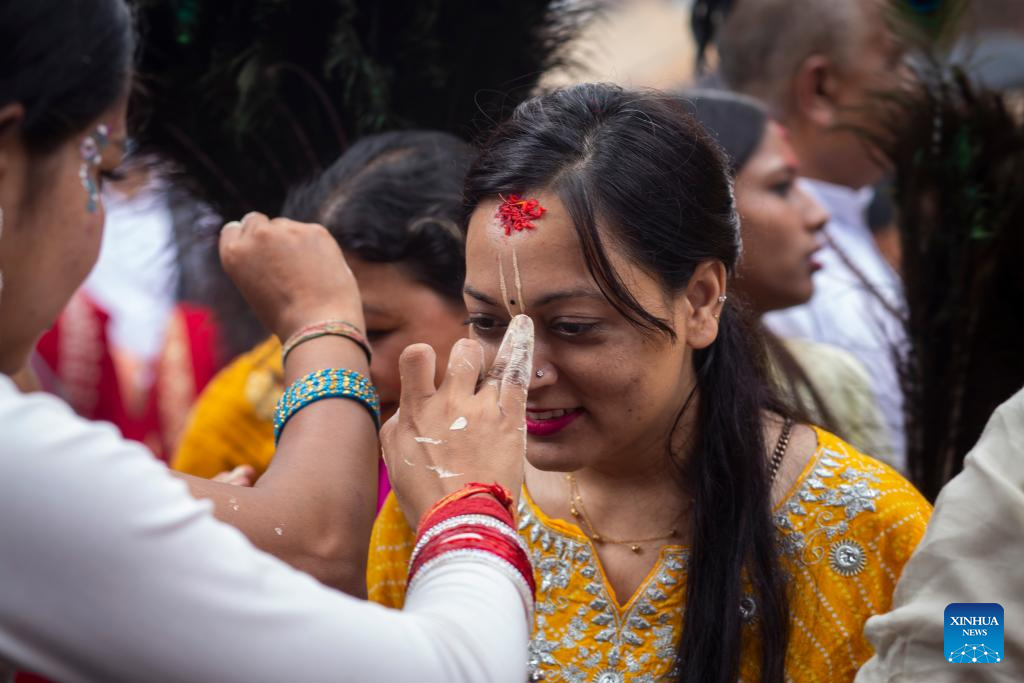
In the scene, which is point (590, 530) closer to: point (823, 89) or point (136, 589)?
point (136, 589)

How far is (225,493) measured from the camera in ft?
5.75

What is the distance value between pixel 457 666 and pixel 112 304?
4.94 m

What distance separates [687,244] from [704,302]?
0.43ft

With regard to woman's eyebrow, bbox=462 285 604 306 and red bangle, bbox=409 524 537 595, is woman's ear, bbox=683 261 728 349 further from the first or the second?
red bangle, bbox=409 524 537 595

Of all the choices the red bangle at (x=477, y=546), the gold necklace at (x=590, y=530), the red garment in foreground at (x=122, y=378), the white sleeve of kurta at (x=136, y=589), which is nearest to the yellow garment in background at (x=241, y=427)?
the red garment in foreground at (x=122, y=378)

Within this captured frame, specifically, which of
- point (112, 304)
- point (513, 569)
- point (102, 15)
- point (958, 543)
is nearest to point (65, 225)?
point (102, 15)

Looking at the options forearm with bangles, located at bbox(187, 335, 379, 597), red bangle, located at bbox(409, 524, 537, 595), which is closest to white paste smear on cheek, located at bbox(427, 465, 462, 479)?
red bangle, located at bbox(409, 524, 537, 595)

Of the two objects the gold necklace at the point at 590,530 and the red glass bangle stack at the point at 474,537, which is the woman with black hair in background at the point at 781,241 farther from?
the red glass bangle stack at the point at 474,537

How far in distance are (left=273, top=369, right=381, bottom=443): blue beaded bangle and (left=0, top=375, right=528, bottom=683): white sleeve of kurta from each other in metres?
0.69

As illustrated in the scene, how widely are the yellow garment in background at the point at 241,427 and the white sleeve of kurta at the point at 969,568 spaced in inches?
84.8

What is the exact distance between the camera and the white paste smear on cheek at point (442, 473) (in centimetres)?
155

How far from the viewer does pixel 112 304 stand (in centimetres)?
575

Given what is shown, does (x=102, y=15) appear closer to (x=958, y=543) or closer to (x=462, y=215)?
(x=462, y=215)

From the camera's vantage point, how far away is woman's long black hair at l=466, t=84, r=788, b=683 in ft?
6.25
